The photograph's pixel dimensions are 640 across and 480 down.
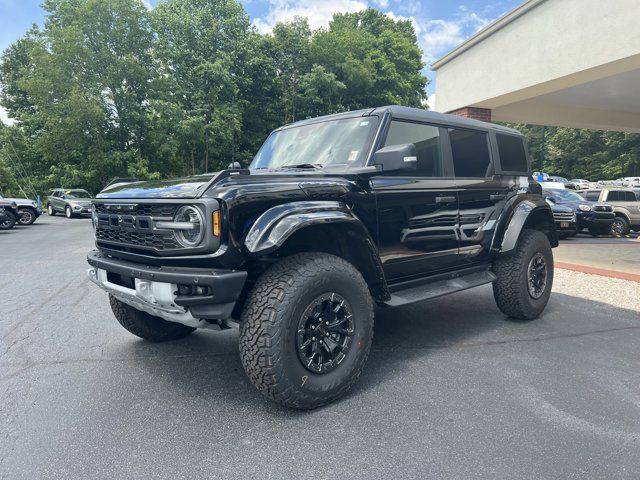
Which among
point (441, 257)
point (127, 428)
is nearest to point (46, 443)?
point (127, 428)

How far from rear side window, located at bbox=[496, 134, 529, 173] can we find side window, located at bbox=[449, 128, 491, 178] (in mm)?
258

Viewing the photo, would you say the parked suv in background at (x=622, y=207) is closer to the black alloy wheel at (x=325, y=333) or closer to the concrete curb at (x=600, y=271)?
the concrete curb at (x=600, y=271)

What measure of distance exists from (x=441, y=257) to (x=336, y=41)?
28.3 metres

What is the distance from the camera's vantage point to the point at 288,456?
229 cm

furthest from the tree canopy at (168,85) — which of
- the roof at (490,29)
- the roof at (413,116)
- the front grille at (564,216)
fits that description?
the roof at (413,116)

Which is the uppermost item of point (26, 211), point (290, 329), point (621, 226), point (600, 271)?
Answer: point (26, 211)

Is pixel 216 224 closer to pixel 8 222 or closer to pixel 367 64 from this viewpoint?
pixel 8 222

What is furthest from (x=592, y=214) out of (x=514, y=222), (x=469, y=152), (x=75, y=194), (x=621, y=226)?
(x=75, y=194)

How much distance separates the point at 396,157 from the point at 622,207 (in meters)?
14.9

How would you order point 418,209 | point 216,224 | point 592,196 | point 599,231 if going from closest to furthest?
point 216,224 → point 418,209 → point 599,231 → point 592,196

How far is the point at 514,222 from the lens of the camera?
4.36 metres

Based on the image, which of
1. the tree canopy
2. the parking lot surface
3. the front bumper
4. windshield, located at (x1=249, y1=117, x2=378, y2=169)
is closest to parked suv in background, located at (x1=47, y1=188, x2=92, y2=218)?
the tree canopy

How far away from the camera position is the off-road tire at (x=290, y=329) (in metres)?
2.54

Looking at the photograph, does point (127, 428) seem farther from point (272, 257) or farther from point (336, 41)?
point (336, 41)
